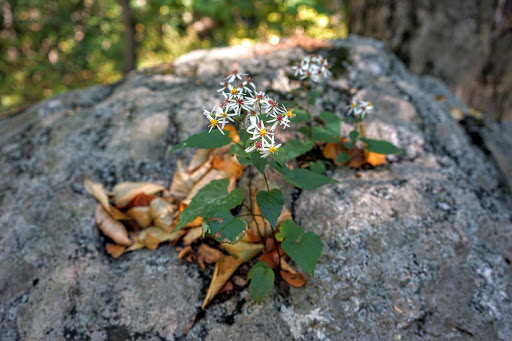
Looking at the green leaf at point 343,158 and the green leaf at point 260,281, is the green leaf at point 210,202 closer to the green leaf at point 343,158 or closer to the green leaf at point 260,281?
the green leaf at point 260,281

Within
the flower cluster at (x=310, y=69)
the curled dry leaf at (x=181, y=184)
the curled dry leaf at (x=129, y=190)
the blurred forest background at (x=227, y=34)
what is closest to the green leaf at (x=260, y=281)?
the curled dry leaf at (x=181, y=184)

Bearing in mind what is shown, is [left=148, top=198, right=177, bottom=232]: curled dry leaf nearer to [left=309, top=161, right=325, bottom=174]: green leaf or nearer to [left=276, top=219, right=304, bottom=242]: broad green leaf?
[left=276, top=219, right=304, bottom=242]: broad green leaf

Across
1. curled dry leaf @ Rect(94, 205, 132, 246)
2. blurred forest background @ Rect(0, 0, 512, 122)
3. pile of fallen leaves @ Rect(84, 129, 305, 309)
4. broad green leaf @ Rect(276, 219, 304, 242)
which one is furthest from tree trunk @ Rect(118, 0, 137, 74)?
broad green leaf @ Rect(276, 219, 304, 242)

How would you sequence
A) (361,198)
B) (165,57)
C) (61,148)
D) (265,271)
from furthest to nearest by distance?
(165,57) < (61,148) < (361,198) < (265,271)

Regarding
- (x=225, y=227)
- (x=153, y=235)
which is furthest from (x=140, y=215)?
(x=225, y=227)

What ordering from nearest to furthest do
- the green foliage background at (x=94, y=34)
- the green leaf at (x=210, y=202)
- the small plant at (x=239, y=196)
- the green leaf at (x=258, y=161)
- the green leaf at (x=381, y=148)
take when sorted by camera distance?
the green leaf at (x=258, y=161) < the small plant at (x=239, y=196) < the green leaf at (x=210, y=202) < the green leaf at (x=381, y=148) < the green foliage background at (x=94, y=34)

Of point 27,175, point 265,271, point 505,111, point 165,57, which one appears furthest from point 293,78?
point 165,57

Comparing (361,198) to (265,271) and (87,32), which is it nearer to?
(265,271)
